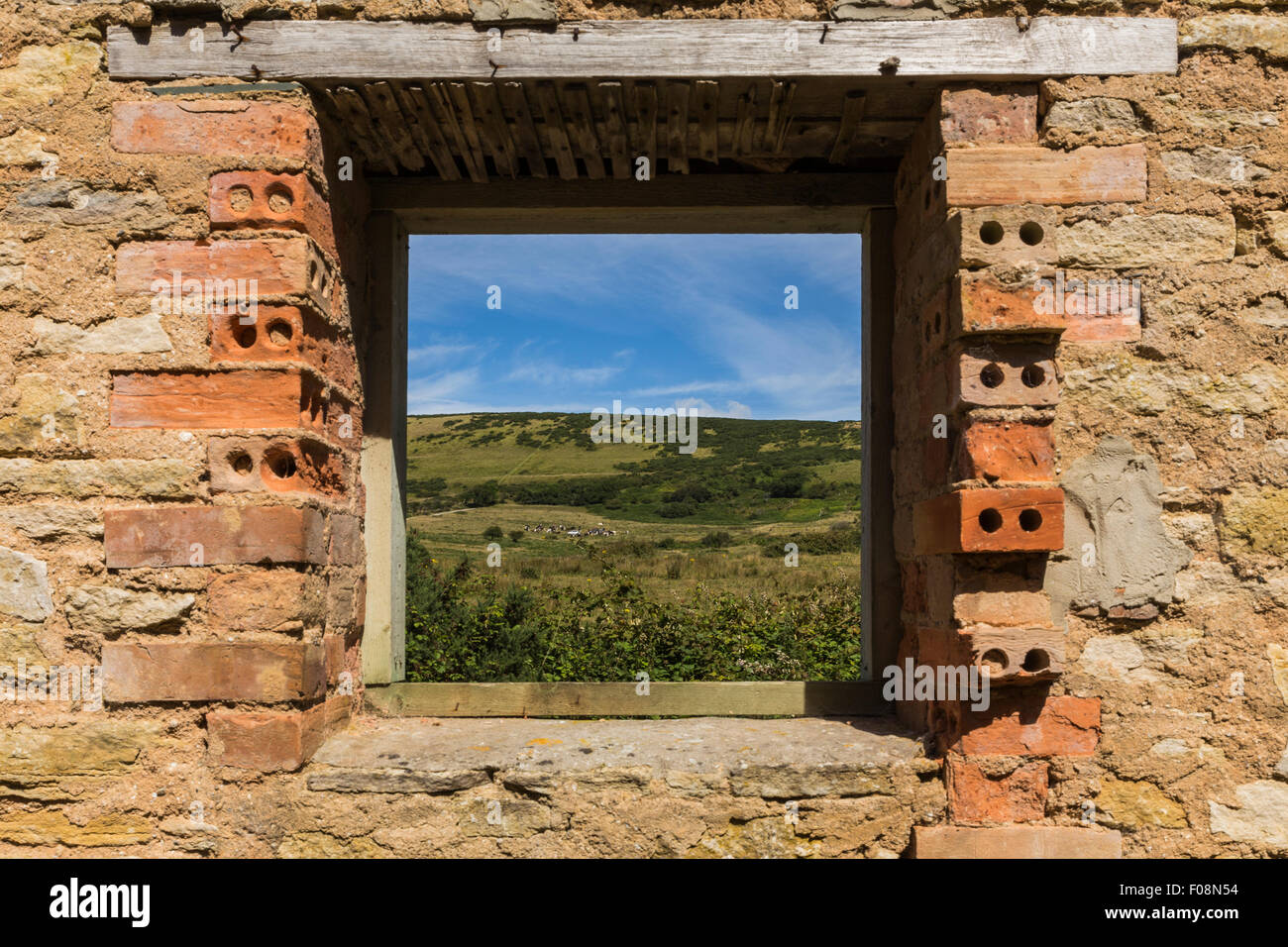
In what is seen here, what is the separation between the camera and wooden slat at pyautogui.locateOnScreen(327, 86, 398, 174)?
106 inches

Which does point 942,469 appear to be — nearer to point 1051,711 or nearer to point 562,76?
point 1051,711

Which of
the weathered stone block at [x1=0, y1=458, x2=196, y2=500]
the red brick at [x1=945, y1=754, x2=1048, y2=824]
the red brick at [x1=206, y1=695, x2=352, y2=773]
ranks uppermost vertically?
the weathered stone block at [x1=0, y1=458, x2=196, y2=500]

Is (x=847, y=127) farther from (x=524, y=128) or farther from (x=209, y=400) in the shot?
(x=209, y=400)

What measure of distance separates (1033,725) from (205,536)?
2.52 meters

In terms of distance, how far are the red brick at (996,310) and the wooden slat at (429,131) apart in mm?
1750

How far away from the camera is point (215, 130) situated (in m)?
2.64

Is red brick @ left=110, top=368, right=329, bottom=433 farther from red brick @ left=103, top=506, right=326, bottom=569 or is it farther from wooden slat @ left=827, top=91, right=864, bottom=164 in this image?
wooden slat @ left=827, top=91, right=864, bottom=164

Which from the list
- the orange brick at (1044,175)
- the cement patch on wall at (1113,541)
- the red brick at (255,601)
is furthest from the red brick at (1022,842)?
the red brick at (255,601)

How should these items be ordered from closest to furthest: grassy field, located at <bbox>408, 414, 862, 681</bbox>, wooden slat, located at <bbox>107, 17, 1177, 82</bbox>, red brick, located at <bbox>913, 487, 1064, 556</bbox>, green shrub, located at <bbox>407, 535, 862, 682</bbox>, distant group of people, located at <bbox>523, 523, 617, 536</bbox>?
red brick, located at <bbox>913, 487, 1064, 556</bbox>, wooden slat, located at <bbox>107, 17, 1177, 82</bbox>, green shrub, located at <bbox>407, 535, 862, 682</bbox>, grassy field, located at <bbox>408, 414, 862, 681</bbox>, distant group of people, located at <bbox>523, 523, 617, 536</bbox>

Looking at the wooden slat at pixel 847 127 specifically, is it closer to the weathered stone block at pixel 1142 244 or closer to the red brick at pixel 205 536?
the weathered stone block at pixel 1142 244

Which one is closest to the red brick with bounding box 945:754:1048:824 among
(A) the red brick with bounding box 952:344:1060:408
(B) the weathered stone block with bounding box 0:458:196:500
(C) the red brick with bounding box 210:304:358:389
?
(A) the red brick with bounding box 952:344:1060:408

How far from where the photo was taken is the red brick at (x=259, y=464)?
256 centimetres

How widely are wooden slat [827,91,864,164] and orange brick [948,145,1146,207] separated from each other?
1.15 feet

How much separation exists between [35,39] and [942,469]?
3.12 meters
